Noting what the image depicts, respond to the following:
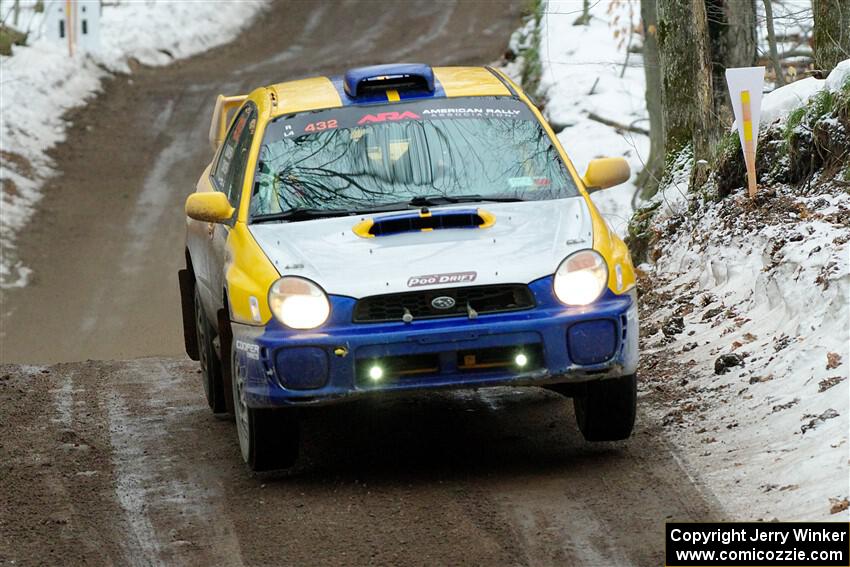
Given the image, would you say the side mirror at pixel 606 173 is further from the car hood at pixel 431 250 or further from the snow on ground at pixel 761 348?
the snow on ground at pixel 761 348

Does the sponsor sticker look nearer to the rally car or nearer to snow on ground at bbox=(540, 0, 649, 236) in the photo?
the rally car

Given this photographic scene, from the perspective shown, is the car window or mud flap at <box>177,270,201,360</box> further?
mud flap at <box>177,270,201,360</box>

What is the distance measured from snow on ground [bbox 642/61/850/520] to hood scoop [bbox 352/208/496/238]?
1526 millimetres

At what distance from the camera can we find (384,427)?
810cm

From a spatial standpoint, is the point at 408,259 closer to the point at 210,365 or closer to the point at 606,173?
the point at 606,173

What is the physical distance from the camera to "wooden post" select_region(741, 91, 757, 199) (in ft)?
31.6

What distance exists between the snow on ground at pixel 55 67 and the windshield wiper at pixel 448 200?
11.9 meters

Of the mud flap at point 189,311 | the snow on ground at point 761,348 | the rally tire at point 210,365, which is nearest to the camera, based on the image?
the snow on ground at point 761,348

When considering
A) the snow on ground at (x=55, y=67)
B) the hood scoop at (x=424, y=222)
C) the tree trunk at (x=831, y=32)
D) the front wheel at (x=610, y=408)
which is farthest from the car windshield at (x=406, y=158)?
the snow on ground at (x=55, y=67)

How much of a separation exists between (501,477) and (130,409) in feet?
10.6

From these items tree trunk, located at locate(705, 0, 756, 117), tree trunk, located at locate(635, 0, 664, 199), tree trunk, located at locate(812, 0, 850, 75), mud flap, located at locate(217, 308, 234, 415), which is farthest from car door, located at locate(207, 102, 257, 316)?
tree trunk, located at locate(635, 0, 664, 199)

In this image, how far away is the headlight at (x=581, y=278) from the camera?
6520 millimetres

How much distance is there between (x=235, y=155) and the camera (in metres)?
8.21

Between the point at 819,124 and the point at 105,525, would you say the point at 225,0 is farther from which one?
the point at 105,525
